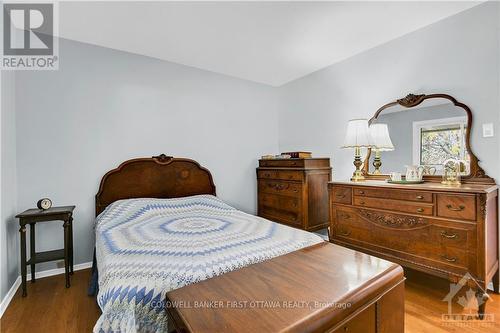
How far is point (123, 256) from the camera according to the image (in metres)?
1.38

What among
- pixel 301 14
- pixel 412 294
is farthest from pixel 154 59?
pixel 412 294

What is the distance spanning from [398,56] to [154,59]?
2704 mm


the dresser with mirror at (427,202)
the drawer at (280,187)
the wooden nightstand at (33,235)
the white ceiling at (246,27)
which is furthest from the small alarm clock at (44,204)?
the dresser with mirror at (427,202)

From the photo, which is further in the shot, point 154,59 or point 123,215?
point 154,59

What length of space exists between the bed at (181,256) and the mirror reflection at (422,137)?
4.96 ft

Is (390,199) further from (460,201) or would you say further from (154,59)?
(154,59)

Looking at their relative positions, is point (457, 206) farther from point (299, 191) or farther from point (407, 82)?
point (299, 191)

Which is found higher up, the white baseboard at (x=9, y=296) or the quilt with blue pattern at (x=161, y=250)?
the quilt with blue pattern at (x=161, y=250)

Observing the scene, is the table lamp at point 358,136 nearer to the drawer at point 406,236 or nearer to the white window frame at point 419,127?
the white window frame at point 419,127

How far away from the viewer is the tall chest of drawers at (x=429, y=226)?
5.70ft

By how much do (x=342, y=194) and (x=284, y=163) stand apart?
3.21 feet

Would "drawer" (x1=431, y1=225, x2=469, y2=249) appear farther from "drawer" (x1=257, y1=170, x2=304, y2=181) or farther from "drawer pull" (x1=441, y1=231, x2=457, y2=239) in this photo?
"drawer" (x1=257, y1=170, x2=304, y2=181)

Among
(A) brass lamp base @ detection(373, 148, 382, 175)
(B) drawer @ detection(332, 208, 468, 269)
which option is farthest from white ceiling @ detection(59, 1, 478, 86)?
(B) drawer @ detection(332, 208, 468, 269)

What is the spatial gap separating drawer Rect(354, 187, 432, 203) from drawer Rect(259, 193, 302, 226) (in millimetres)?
888
